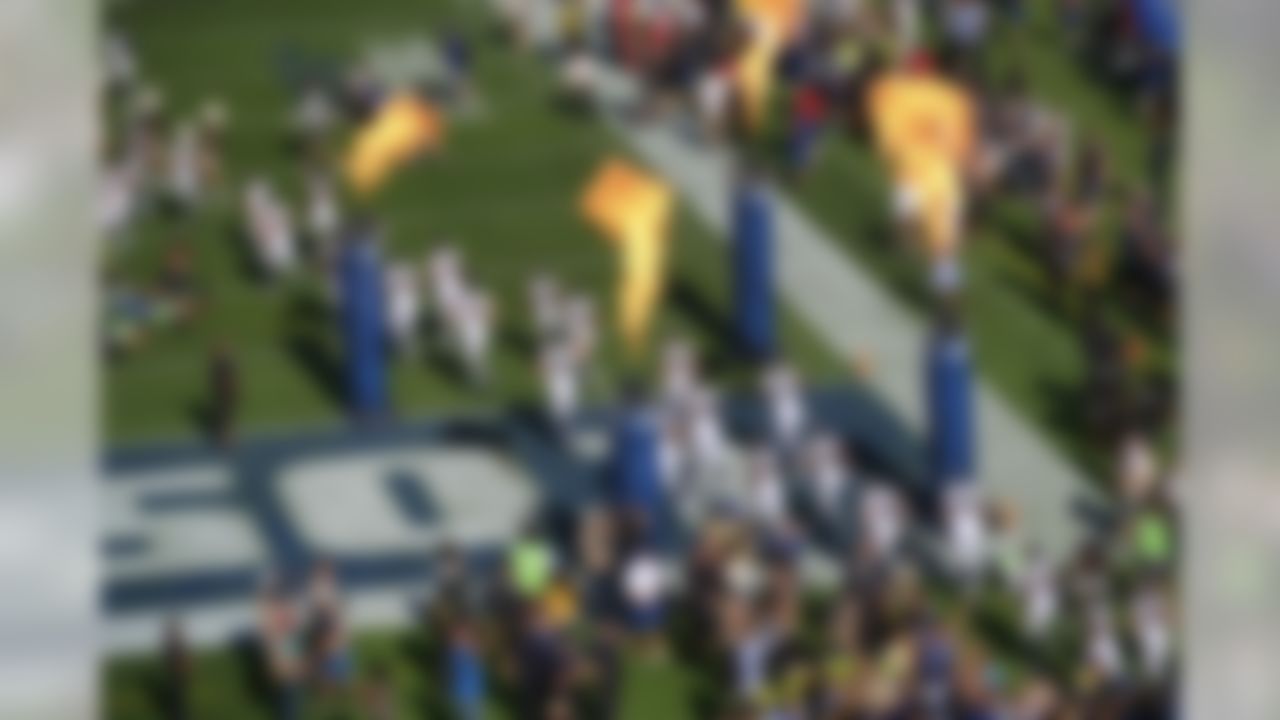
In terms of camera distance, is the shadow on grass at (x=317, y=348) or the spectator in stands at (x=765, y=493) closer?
the spectator in stands at (x=765, y=493)

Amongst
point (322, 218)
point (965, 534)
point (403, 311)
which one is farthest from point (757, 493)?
point (322, 218)

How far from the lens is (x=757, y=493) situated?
13859mm

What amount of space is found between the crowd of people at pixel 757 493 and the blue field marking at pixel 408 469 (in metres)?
0.10

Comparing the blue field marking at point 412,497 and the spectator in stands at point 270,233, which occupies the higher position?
the spectator in stands at point 270,233

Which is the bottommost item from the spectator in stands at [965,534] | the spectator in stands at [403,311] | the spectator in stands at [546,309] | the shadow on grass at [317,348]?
the spectator in stands at [965,534]

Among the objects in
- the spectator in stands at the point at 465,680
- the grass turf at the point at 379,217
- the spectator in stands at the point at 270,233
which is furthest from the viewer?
the spectator in stands at the point at 270,233

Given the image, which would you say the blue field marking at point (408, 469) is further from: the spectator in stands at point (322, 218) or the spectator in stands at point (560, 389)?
the spectator in stands at point (322, 218)

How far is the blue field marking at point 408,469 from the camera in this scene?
13500 mm

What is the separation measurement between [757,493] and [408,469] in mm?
1761

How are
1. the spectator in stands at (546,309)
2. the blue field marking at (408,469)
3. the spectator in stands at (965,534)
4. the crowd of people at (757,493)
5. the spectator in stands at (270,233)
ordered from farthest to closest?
the spectator in stands at (270,233), the spectator in stands at (546,309), the blue field marking at (408,469), the spectator in stands at (965,534), the crowd of people at (757,493)

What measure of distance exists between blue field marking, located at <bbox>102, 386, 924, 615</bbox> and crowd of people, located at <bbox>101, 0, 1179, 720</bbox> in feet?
0.33

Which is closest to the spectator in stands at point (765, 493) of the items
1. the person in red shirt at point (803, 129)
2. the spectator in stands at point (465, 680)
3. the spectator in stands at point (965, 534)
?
the spectator in stands at point (965, 534)

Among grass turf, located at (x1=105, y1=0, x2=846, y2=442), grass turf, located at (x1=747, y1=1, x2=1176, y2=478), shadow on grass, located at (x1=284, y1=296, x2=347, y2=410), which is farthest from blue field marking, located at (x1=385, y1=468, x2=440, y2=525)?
grass turf, located at (x1=747, y1=1, x2=1176, y2=478)

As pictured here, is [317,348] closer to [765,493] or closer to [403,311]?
[403,311]
